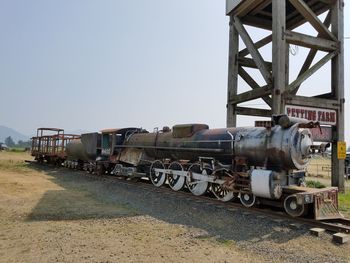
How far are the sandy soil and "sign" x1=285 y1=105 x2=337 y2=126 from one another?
759 centimetres

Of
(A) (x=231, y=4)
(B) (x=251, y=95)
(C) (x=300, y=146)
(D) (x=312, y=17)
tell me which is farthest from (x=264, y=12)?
(C) (x=300, y=146)

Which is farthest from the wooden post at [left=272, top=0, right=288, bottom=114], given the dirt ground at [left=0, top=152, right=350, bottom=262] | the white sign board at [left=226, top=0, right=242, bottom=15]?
the dirt ground at [left=0, top=152, right=350, bottom=262]

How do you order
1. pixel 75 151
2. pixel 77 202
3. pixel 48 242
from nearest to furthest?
pixel 48 242, pixel 77 202, pixel 75 151

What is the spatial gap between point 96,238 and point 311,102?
10.8 meters

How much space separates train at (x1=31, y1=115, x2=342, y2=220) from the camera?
9.48 m

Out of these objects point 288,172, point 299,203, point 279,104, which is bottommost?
point 299,203

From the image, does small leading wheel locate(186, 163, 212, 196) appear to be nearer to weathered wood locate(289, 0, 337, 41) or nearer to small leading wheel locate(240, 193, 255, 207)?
small leading wheel locate(240, 193, 255, 207)

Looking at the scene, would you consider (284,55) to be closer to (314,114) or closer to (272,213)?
(314,114)

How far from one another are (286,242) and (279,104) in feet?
22.7

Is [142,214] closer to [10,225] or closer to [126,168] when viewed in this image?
[10,225]

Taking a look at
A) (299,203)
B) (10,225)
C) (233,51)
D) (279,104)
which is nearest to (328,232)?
(299,203)

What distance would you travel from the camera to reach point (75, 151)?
24.0m

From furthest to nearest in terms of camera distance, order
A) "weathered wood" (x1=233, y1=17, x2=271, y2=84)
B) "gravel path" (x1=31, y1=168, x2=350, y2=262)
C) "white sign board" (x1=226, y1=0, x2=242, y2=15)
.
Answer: "white sign board" (x1=226, y1=0, x2=242, y2=15), "weathered wood" (x1=233, y1=17, x2=271, y2=84), "gravel path" (x1=31, y1=168, x2=350, y2=262)

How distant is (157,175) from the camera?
15.4m
